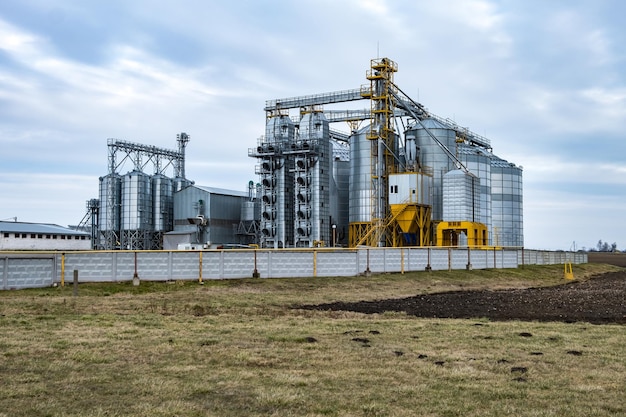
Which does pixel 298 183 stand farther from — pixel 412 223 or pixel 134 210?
pixel 134 210

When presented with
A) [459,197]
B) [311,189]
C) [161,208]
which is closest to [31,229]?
[161,208]

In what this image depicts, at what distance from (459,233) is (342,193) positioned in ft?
51.6

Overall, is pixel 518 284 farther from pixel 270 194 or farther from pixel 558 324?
pixel 270 194

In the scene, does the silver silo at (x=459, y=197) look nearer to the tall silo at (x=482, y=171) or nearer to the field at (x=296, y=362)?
the tall silo at (x=482, y=171)

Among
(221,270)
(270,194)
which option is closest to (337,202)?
(270,194)

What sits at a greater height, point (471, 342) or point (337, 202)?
point (337, 202)

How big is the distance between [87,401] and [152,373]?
7.10 feet

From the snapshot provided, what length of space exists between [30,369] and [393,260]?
104ft

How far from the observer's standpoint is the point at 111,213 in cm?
8131

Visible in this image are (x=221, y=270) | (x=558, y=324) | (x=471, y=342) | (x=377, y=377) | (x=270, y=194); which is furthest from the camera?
(x=270, y=194)

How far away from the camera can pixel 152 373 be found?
12500 millimetres

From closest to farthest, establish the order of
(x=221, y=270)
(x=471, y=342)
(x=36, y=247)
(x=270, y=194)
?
(x=471, y=342)
(x=221, y=270)
(x=270, y=194)
(x=36, y=247)

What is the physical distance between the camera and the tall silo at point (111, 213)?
80.9 metres

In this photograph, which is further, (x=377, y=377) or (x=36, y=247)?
(x=36, y=247)
